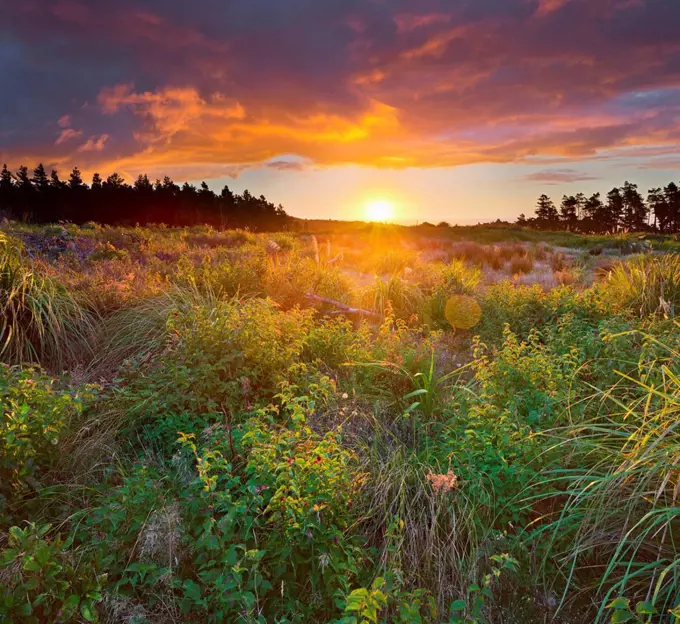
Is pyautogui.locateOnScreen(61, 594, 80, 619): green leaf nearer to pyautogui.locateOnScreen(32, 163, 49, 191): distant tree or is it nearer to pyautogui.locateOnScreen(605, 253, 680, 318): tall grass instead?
pyautogui.locateOnScreen(605, 253, 680, 318): tall grass

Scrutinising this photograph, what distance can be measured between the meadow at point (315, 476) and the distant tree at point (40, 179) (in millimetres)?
53037

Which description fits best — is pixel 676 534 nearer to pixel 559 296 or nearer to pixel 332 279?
pixel 559 296

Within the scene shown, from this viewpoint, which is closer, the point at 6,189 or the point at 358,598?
the point at 358,598

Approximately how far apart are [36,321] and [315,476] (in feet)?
14.7

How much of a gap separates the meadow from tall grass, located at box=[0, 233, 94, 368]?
3 centimetres

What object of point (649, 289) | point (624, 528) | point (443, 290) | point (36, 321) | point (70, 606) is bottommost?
point (70, 606)

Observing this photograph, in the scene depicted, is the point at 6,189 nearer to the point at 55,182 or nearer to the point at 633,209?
the point at 55,182

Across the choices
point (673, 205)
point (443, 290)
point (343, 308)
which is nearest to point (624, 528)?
point (343, 308)

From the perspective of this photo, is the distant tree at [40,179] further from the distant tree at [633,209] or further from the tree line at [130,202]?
the distant tree at [633,209]

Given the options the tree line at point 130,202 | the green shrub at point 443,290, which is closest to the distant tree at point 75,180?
the tree line at point 130,202

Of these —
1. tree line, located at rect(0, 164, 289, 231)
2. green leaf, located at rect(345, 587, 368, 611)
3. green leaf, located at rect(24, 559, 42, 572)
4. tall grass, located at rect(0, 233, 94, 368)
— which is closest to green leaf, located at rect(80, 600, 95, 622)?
green leaf, located at rect(24, 559, 42, 572)

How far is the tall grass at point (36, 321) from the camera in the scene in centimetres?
533

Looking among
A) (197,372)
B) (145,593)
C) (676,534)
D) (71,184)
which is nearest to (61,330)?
(197,372)

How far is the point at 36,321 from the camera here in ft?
18.3
